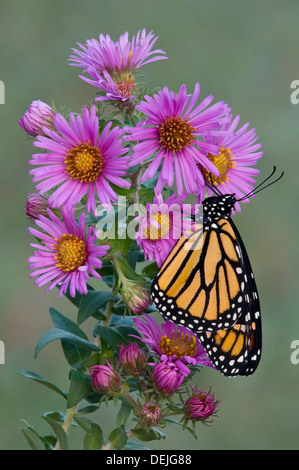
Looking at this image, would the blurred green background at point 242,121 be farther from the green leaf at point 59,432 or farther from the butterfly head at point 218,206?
the butterfly head at point 218,206

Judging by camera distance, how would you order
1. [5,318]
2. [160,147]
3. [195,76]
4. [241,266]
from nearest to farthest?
[160,147] < [241,266] < [5,318] < [195,76]

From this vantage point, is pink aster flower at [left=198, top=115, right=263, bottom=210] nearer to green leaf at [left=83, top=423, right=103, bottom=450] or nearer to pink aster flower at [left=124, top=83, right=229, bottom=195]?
pink aster flower at [left=124, top=83, right=229, bottom=195]

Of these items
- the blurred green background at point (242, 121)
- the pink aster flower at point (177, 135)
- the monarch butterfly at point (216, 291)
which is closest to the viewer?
the pink aster flower at point (177, 135)

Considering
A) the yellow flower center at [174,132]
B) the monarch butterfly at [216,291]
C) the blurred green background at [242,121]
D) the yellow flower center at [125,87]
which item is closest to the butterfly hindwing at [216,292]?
the monarch butterfly at [216,291]

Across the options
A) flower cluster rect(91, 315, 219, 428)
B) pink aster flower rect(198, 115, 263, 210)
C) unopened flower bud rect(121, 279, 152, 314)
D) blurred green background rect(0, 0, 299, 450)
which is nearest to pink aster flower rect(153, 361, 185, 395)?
flower cluster rect(91, 315, 219, 428)
